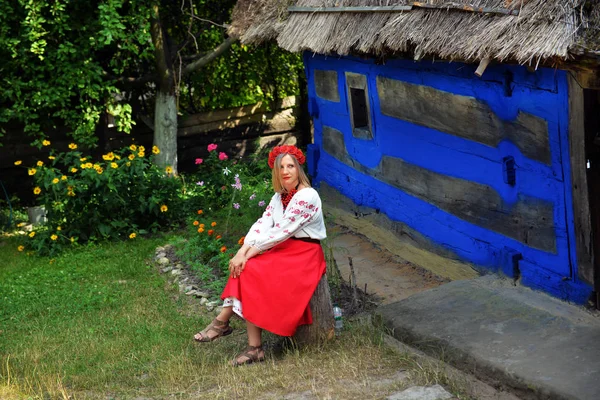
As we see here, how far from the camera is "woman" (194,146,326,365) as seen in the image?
17.5 feet

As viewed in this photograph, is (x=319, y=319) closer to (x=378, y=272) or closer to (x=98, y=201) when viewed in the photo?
(x=378, y=272)

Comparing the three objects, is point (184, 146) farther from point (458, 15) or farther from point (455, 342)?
point (455, 342)

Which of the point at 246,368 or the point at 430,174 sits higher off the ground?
the point at 430,174

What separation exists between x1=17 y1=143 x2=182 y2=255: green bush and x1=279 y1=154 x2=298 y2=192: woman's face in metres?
3.56

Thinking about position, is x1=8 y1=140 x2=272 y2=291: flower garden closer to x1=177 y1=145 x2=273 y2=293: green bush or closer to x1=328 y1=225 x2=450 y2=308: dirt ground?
x1=177 y1=145 x2=273 y2=293: green bush

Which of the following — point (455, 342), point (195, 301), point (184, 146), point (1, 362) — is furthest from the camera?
point (184, 146)

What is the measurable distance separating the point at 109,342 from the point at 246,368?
126 centimetres

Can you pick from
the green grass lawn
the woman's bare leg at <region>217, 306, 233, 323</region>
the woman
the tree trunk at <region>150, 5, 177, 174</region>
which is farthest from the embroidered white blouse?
the tree trunk at <region>150, 5, 177, 174</region>

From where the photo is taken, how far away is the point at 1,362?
5734 mm

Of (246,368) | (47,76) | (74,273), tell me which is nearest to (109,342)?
(246,368)

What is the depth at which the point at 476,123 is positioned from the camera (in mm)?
6367

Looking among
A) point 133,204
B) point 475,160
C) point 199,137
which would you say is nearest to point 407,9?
point 475,160

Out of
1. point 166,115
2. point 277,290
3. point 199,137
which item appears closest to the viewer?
point 277,290

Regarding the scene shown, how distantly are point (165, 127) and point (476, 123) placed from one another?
5.34 meters
